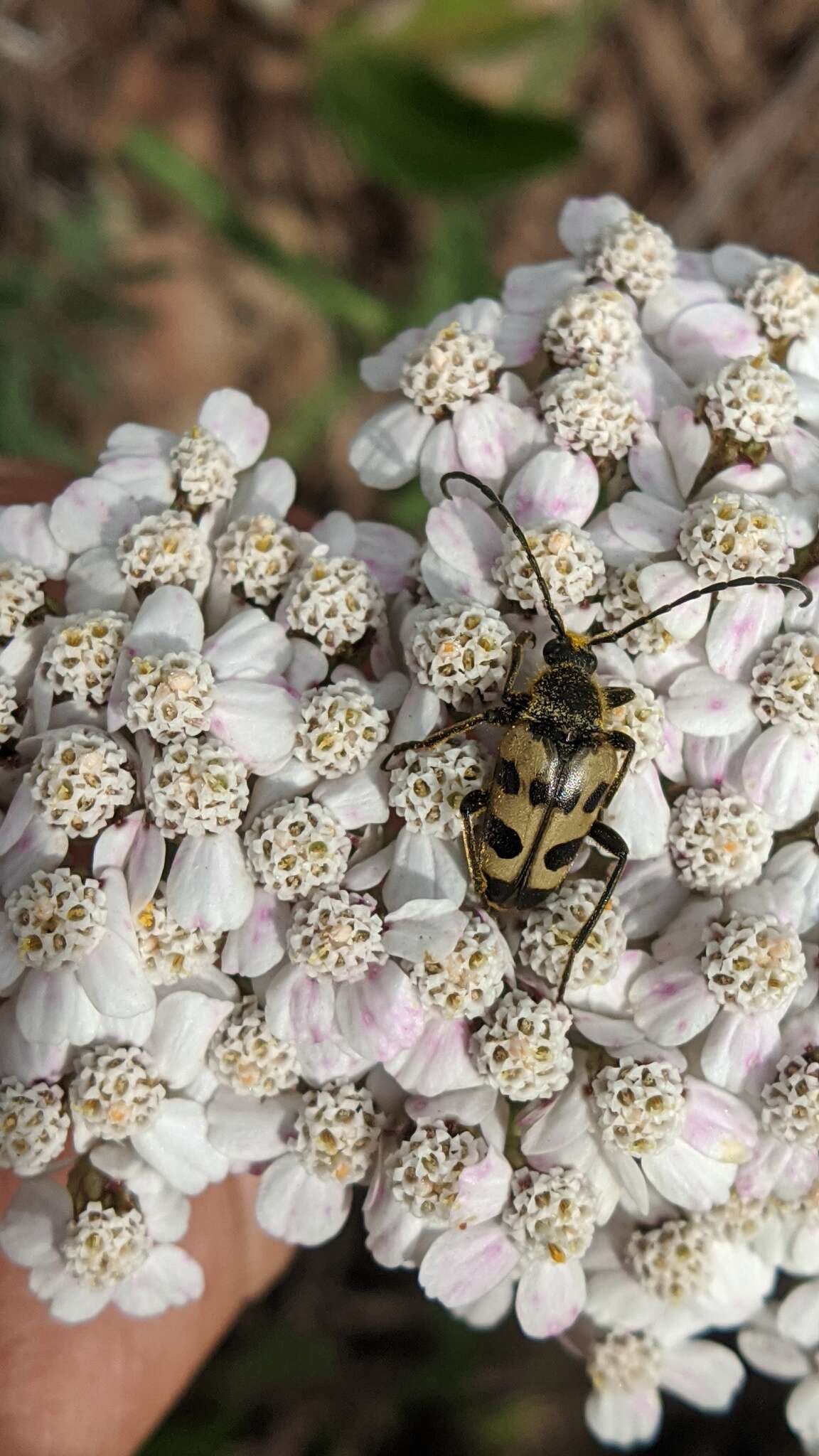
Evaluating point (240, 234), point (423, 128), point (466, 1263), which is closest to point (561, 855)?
point (466, 1263)

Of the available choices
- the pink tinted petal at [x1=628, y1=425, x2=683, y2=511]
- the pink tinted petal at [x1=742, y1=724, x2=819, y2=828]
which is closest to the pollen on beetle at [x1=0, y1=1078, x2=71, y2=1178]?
the pink tinted petal at [x1=742, y1=724, x2=819, y2=828]

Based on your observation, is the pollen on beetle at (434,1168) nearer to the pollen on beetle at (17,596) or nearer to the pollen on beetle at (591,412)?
the pollen on beetle at (17,596)

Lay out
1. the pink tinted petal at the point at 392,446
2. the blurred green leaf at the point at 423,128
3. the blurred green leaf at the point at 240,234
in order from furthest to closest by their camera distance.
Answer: the blurred green leaf at the point at 240,234 < the blurred green leaf at the point at 423,128 < the pink tinted petal at the point at 392,446

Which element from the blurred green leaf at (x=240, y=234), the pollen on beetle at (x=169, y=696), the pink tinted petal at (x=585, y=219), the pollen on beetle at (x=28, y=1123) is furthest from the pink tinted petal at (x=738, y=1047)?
the blurred green leaf at (x=240, y=234)

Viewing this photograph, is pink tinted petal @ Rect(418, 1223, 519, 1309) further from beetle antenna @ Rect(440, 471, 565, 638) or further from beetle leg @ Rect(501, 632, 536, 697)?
beetle antenna @ Rect(440, 471, 565, 638)

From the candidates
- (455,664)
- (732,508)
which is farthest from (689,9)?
(455,664)
